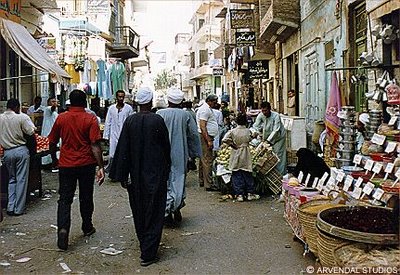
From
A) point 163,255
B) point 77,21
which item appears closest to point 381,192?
point 163,255

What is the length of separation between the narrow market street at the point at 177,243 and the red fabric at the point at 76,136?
1011 millimetres


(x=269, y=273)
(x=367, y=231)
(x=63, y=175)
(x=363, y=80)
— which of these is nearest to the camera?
(x=367, y=231)

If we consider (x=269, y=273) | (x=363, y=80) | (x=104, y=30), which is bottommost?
(x=269, y=273)

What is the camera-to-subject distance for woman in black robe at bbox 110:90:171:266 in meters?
5.61

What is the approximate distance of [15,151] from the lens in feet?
25.8

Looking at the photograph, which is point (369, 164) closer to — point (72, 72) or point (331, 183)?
point (331, 183)

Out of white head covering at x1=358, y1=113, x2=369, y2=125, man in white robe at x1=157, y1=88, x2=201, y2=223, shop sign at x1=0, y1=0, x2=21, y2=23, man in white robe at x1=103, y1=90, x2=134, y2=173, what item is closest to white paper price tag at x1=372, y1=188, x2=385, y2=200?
white head covering at x1=358, y1=113, x2=369, y2=125

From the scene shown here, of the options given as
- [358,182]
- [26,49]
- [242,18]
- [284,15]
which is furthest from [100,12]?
[358,182]

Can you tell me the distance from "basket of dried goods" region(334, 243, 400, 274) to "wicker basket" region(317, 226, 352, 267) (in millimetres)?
35

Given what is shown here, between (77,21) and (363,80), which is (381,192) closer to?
(363,80)

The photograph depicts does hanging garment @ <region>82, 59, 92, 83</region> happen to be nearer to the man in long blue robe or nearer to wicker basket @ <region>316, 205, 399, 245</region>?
the man in long blue robe

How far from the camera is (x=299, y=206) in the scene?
221 inches

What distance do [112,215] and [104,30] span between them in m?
20.1

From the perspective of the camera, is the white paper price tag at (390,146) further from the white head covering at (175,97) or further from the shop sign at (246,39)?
the shop sign at (246,39)
